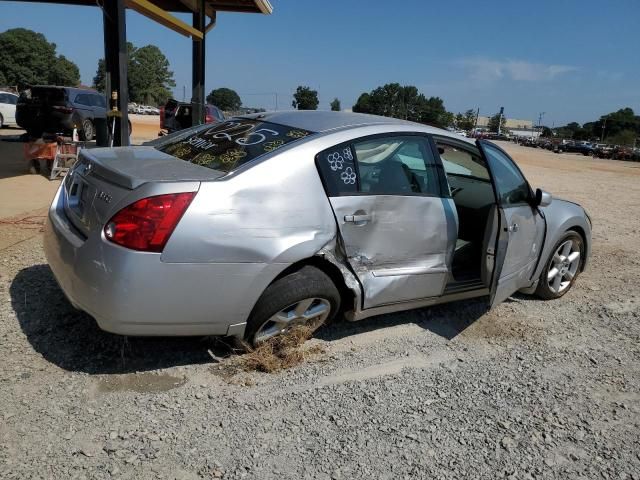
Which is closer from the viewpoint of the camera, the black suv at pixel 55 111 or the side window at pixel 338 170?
the side window at pixel 338 170

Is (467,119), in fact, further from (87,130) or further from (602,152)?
(87,130)

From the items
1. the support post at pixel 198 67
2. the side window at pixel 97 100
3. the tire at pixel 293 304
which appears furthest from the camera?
the side window at pixel 97 100

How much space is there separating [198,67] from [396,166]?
1208 centimetres

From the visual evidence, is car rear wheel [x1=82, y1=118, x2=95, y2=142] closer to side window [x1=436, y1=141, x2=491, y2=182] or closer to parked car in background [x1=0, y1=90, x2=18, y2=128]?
parked car in background [x1=0, y1=90, x2=18, y2=128]

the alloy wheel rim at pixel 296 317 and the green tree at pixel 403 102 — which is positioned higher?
the green tree at pixel 403 102

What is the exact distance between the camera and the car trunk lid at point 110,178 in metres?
2.71

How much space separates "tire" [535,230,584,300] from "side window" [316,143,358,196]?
2313mm

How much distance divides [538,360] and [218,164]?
8.42 feet

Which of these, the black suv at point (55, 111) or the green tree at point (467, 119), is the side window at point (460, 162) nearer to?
the black suv at point (55, 111)

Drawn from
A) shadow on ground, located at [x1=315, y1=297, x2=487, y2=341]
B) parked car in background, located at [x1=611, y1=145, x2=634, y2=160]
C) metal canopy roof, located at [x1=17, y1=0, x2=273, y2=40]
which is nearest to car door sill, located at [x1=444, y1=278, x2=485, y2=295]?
shadow on ground, located at [x1=315, y1=297, x2=487, y2=341]

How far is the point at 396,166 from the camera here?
3.57m

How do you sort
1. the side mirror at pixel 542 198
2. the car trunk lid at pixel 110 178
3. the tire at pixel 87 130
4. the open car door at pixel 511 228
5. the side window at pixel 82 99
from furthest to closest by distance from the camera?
the side window at pixel 82 99 < the tire at pixel 87 130 < the side mirror at pixel 542 198 < the open car door at pixel 511 228 < the car trunk lid at pixel 110 178

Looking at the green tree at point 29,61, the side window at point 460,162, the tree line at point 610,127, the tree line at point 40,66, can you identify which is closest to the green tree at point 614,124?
the tree line at point 610,127

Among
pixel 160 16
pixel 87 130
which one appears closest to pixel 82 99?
pixel 87 130
